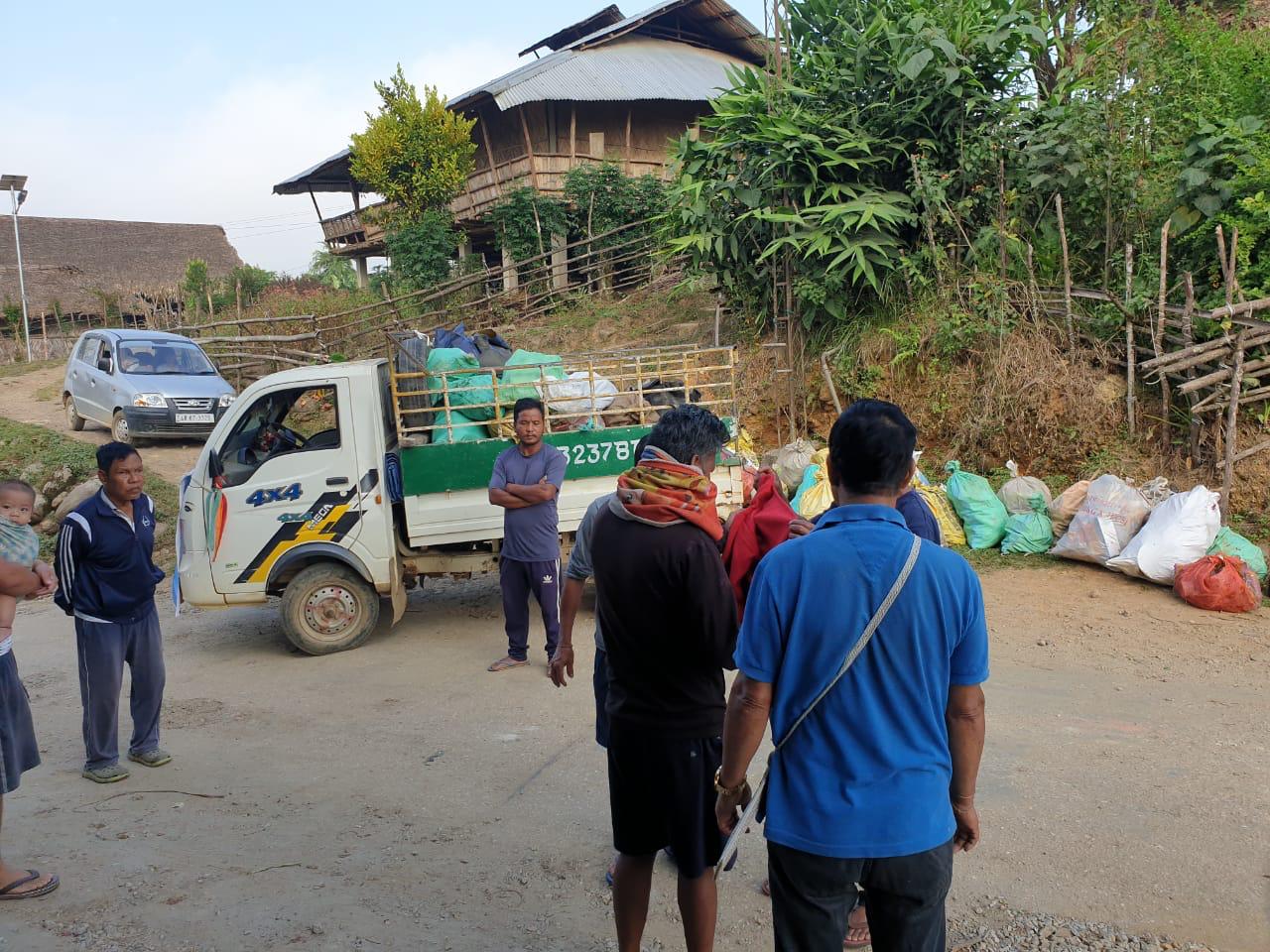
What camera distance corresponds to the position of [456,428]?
7.18 m

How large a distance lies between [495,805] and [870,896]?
267cm

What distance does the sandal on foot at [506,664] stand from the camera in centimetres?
664

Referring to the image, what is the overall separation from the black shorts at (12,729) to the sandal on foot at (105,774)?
106 centimetres

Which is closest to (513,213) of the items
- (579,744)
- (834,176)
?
(834,176)

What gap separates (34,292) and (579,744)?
30.2 metres

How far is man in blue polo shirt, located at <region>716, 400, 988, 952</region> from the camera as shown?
2154mm

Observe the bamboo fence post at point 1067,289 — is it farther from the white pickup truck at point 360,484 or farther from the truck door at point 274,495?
the truck door at point 274,495

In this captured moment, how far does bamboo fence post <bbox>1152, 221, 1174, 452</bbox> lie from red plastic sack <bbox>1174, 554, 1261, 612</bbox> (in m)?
2.03

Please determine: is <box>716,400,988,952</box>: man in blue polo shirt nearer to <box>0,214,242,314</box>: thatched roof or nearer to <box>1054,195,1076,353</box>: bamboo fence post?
<box>1054,195,1076,353</box>: bamboo fence post

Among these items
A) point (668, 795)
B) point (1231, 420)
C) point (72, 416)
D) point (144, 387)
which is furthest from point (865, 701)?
point (72, 416)

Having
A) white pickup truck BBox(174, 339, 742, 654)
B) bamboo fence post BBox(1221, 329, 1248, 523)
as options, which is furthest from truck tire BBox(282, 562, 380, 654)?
bamboo fence post BBox(1221, 329, 1248, 523)

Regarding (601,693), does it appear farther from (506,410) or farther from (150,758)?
(506,410)

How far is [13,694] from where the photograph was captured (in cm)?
385

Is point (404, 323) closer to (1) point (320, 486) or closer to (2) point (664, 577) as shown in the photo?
(1) point (320, 486)
